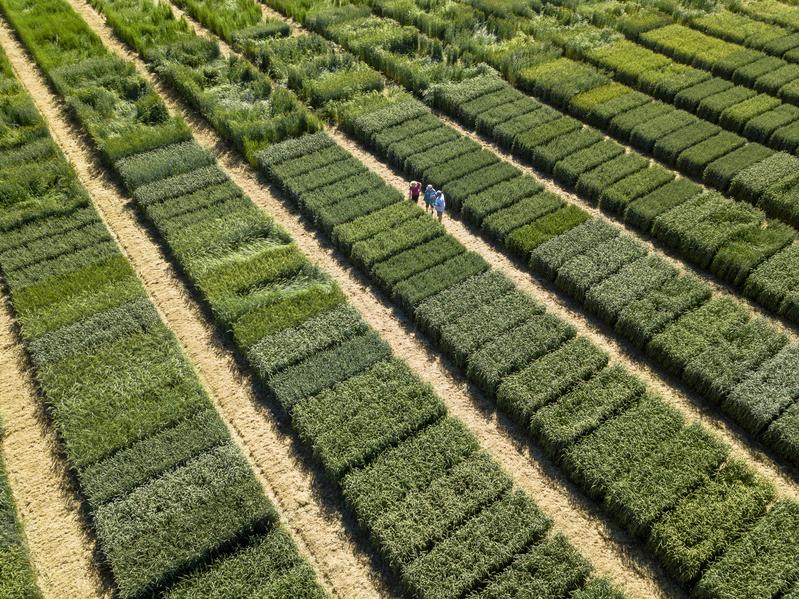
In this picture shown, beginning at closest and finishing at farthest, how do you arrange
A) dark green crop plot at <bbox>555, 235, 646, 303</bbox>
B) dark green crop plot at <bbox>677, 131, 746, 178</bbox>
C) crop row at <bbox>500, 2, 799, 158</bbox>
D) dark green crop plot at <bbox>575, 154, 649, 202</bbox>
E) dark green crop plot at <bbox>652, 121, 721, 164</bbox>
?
dark green crop plot at <bbox>555, 235, 646, 303</bbox> → dark green crop plot at <bbox>575, 154, 649, 202</bbox> → dark green crop plot at <bbox>677, 131, 746, 178</bbox> → dark green crop plot at <bbox>652, 121, 721, 164</bbox> → crop row at <bbox>500, 2, 799, 158</bbox>

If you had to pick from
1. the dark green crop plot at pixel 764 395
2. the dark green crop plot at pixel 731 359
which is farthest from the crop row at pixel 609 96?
the dark green crop plot at pixel 764 395

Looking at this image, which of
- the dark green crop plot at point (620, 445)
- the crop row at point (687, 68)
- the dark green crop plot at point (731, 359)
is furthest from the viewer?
the crop row at point (687, 68)

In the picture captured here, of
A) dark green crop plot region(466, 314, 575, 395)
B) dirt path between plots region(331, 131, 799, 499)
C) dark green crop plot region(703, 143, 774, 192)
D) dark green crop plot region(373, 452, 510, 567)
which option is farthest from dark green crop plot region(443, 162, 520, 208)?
dark green crop plot region(373, 452, 510, 567)

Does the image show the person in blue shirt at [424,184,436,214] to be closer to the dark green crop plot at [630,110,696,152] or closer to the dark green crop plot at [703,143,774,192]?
the dark green crop plot at [630,110,696,152]

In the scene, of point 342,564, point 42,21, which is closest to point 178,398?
point 342,564

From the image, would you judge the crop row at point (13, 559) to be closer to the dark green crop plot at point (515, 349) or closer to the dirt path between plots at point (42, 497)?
the dirt path between plots at point (42, 497)

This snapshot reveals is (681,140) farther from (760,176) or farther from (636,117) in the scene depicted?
(760,176)
